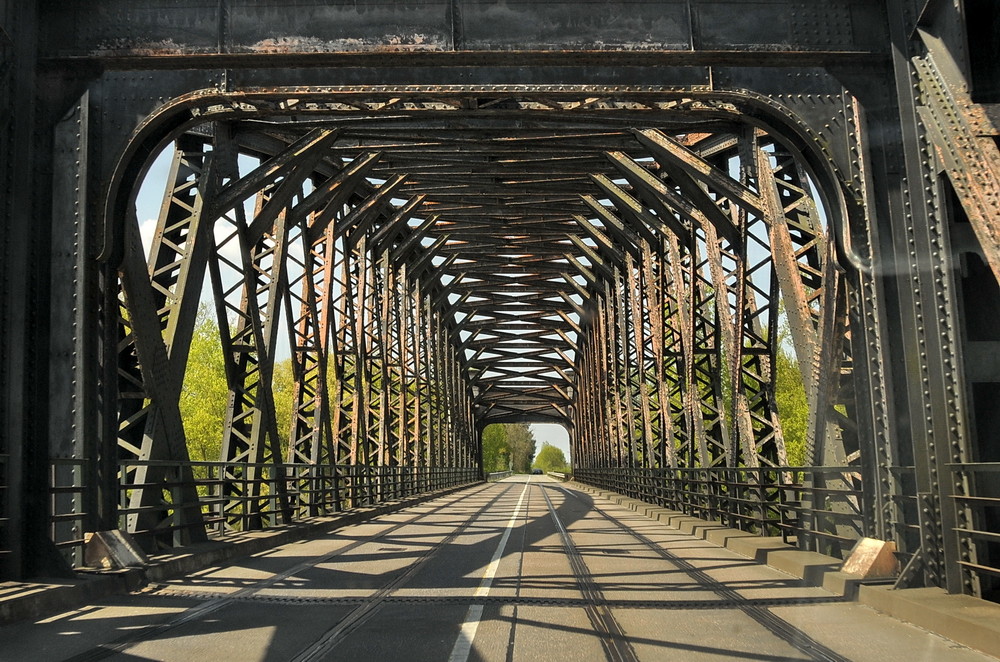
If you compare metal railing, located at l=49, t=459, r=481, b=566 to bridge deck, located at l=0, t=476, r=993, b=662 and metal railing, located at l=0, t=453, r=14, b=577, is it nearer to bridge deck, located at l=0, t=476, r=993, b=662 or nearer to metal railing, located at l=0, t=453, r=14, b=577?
metal railing, located at l=0, t=453, r=14, b=577

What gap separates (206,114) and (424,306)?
109 ft

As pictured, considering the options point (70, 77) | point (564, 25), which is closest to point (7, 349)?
point (70, 77)

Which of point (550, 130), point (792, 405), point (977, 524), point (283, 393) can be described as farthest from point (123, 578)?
point (283, 393)

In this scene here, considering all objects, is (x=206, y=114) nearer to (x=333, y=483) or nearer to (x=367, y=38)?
(x=367, y=38)

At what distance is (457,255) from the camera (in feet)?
123

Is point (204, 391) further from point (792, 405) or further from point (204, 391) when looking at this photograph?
point (792, 405)

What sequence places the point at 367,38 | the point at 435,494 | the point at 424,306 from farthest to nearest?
the point at 424,306 < the point at 435,494 < the point at 367,38

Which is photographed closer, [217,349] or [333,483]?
[333,483]

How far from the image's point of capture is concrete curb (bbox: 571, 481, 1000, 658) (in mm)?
6098

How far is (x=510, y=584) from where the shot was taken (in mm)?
9719

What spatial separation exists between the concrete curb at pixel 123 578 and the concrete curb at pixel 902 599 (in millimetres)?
6445

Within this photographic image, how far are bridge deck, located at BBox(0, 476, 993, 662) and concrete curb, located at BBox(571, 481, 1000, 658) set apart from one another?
12cm

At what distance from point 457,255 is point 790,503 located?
2703 centimetres

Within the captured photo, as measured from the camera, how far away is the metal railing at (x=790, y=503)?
965cm
